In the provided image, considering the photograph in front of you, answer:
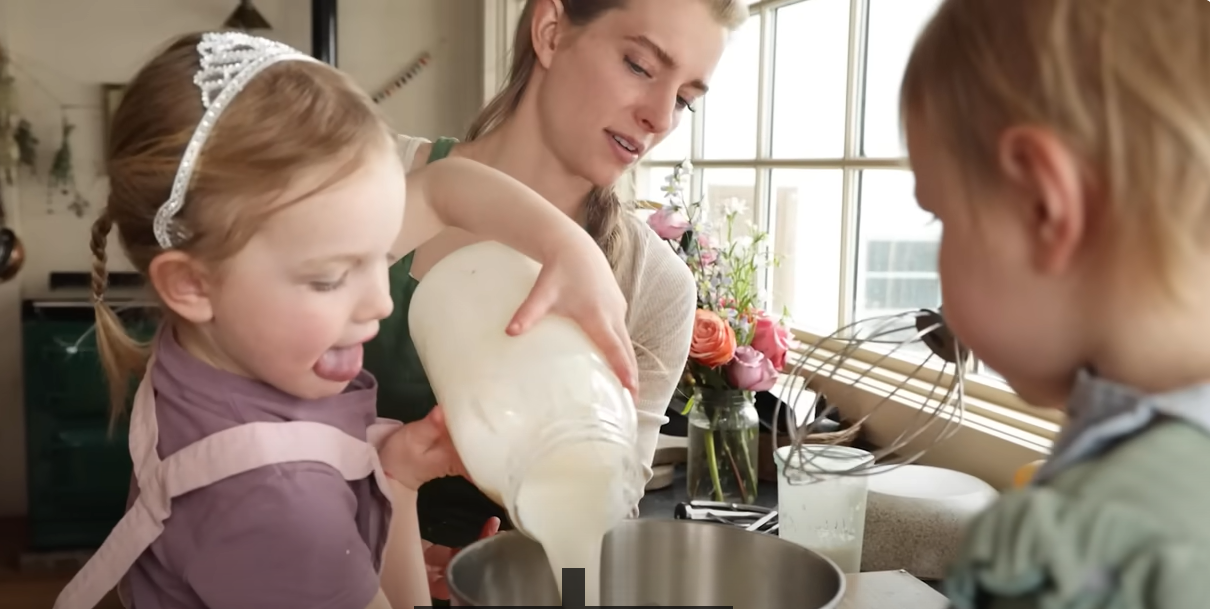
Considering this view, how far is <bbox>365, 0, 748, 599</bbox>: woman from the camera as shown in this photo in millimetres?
1054

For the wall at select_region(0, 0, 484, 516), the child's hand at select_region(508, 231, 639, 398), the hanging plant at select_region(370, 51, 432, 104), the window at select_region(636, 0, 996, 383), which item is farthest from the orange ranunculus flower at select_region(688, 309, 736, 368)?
the hanging plant at select_region(370, 51, 432, 104)

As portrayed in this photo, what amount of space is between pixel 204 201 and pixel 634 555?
1.18 ft

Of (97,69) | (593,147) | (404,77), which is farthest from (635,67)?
(97,69)

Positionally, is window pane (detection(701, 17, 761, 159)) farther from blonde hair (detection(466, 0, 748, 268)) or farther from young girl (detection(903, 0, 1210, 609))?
young girl (detection(903, 0, 1210, 609))

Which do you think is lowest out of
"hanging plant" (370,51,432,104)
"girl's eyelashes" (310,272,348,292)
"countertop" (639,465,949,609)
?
"countertop" (639,465,949,609)

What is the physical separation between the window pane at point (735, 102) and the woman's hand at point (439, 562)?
3.81ft

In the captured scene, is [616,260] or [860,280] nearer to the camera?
[616,260]

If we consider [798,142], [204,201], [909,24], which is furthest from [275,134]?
[798,142]

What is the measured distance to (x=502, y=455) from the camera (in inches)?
25.1

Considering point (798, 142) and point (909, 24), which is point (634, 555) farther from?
point (798, 142)

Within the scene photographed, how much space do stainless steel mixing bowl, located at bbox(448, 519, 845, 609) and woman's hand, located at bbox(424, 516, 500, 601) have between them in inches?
7.7

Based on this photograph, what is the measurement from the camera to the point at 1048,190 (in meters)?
0.42

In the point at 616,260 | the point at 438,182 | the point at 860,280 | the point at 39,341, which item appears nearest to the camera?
the point at 438,182

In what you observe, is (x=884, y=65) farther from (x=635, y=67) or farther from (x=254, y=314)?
(x=254, y=314)
